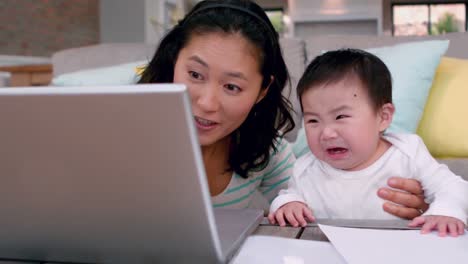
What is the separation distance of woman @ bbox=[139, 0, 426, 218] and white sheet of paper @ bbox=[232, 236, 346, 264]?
28 cm

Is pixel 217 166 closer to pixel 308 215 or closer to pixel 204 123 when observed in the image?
pixel 204 123

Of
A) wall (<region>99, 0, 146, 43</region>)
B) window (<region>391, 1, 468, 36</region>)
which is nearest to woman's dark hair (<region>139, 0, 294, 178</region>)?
wall (<region>99, 0, 146, 43</region>)

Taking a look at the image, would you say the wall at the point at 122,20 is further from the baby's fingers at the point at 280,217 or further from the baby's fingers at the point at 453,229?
Result: the baby's fingers at the point at 453,229

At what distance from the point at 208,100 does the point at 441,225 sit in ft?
1.43

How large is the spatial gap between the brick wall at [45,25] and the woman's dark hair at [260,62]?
3060mm

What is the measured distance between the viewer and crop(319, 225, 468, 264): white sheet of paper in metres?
0.52

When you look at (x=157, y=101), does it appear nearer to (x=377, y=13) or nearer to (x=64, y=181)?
(x=64, y=181)

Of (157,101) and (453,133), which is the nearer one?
(157,101)

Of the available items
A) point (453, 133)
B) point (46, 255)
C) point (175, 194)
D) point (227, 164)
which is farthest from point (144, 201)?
point (453, 133)

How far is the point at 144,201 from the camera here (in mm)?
451

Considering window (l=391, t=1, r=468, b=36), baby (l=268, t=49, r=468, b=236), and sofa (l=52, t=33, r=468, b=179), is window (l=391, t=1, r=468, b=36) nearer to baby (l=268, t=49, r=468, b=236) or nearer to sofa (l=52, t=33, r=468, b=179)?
sofa (l=52, t=33, r=468, b=179)

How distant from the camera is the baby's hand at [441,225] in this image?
636 millimetres

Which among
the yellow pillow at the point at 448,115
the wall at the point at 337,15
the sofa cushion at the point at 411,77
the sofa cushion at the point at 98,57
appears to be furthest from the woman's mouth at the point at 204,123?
the wall at the point at 337,15

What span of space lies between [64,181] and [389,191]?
63 cm
